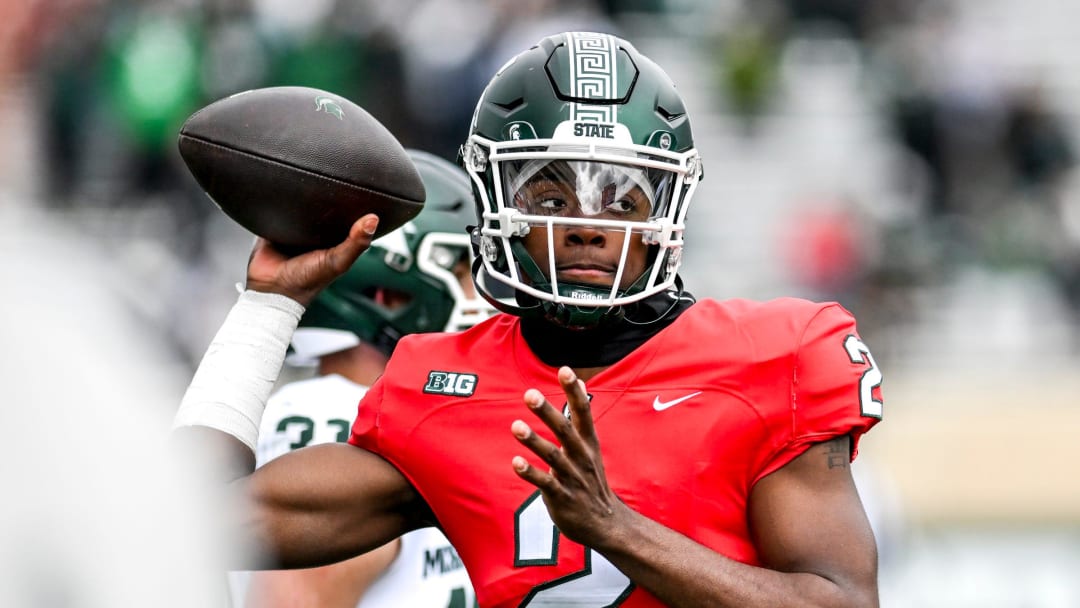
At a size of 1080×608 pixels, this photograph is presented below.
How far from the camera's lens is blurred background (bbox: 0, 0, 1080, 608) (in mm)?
7984

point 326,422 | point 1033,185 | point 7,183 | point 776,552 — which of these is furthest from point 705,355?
point 1033,185

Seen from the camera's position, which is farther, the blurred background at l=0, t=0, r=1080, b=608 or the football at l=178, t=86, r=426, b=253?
the blurred background at l=0, t=0, r=1080, b=608

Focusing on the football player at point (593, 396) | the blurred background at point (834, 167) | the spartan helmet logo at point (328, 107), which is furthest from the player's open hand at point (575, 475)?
the blurred background at point (834, 167)

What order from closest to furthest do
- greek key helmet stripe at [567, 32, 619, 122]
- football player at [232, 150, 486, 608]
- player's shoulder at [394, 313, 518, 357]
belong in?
1. greek key helmet stripe at [567, 32, 619, 122]
2. player's shoulder at [394, 313, 518, 357]
3. football player at [232, 150, 486, 608]

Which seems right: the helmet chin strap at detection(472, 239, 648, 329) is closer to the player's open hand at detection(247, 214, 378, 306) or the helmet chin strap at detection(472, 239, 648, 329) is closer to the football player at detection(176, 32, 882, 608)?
the football player at detection(176, 32, 882, 608)

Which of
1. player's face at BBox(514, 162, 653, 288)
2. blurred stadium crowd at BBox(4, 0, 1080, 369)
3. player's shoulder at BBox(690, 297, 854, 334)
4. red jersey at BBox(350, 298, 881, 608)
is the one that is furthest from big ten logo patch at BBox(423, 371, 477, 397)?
blurred stadium crowd at BBox(4, 0, 1080, 369)

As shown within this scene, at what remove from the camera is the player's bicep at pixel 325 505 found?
2.64 m

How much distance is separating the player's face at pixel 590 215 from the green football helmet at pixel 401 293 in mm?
888

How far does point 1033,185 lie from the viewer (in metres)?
9.91

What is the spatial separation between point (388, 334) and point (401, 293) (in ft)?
0.31

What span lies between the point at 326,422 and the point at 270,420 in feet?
0.41

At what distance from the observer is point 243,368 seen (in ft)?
8.70

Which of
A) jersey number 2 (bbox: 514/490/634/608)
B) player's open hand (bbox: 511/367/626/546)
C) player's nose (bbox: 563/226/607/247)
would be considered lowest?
jersey number 2 (bbox: 514/490/634/608)

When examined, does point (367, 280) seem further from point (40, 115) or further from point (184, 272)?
point (40, 115)
